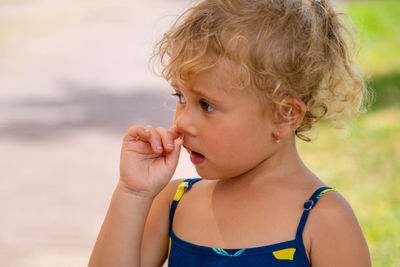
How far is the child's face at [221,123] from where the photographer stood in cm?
207

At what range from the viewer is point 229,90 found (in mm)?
2068

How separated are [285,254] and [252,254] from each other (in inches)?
3.7

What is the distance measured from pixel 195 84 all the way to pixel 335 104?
0.54 metres

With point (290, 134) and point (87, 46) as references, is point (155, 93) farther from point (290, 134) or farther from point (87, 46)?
point (290, 134)

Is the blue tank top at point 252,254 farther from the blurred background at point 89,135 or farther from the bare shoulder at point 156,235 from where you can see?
the blurred background at point 89,135

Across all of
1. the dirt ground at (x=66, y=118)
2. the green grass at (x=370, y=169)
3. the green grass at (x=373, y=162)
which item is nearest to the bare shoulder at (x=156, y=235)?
the dirt ground at (x=66, y=118)

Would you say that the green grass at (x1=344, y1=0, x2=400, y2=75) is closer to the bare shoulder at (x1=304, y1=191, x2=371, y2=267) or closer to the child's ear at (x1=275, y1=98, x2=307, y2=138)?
the child's ear at (x1=275, y1=98, x2=307, y2=138)

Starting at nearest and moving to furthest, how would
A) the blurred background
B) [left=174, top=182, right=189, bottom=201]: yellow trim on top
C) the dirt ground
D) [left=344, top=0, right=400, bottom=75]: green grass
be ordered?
[left=174, top=182, right=189, bottom=201]: yellow trim on top
the blurred background
the dirt ground
[left=344, top=0, right=400, bottom=75]: green grass

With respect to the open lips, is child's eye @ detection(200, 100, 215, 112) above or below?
above

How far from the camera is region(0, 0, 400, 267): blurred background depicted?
4348 mm

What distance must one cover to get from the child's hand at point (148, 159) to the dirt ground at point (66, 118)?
22.9 inches

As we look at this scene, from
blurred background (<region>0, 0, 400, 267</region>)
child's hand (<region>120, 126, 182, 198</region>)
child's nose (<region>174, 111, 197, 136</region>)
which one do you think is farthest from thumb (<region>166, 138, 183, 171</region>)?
blurred background (<region>0, 0, 400, 267</region>)

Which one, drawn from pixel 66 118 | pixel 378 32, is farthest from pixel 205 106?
pixel 378 32

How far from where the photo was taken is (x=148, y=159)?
225 centimetres
